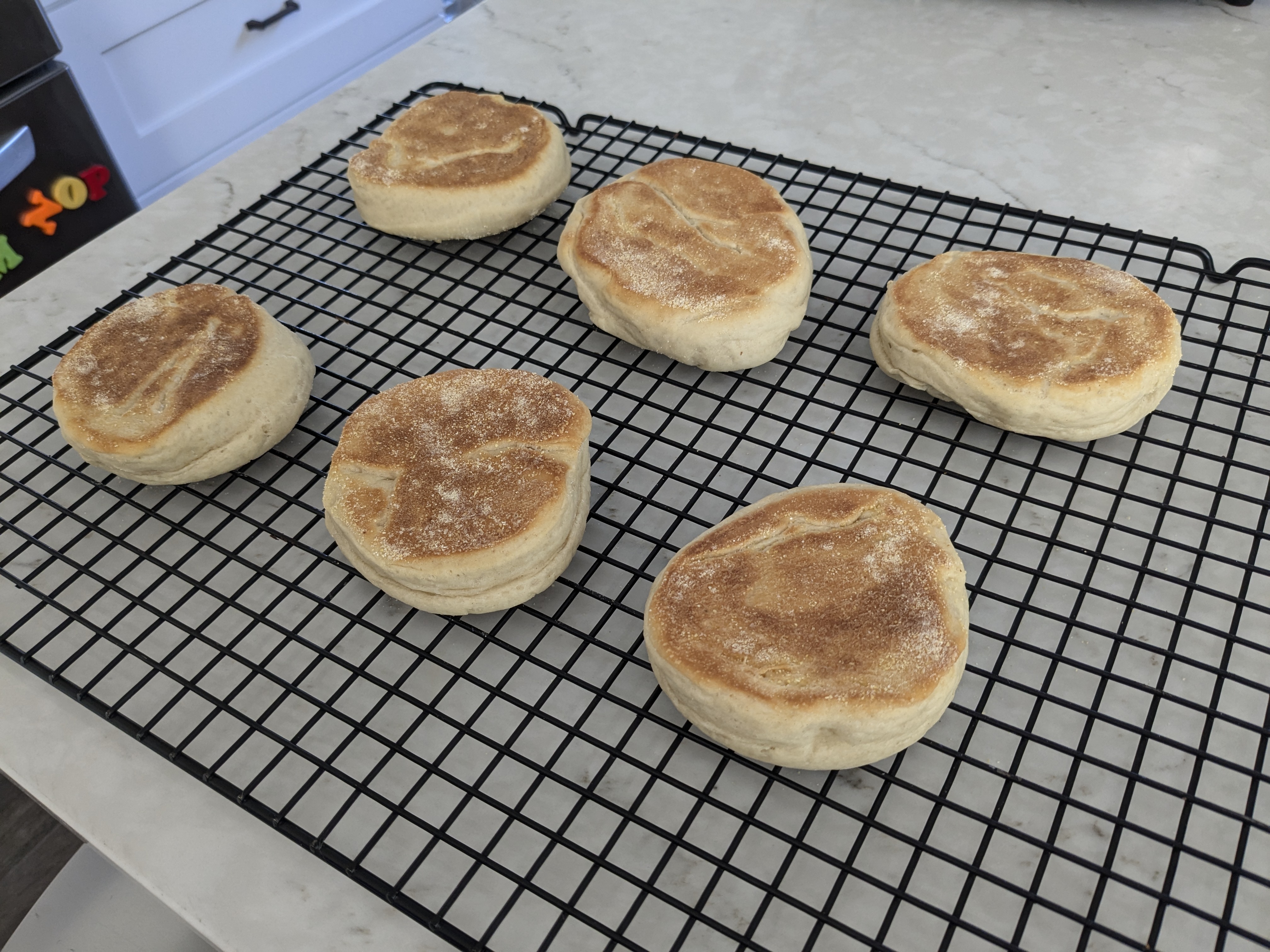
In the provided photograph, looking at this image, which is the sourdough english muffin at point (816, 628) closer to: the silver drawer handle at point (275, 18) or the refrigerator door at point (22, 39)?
the refrigerator door at point (22, 39)

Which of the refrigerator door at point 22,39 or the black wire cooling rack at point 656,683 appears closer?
the black wire cooling rack at point 656,683

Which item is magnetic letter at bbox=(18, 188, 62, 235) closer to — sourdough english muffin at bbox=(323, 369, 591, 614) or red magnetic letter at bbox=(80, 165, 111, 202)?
red magnetic letter at bbox=(80, 165, 111, 202)

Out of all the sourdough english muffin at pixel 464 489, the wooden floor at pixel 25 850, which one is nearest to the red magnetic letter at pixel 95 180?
the wooden floor at pixel 25 850

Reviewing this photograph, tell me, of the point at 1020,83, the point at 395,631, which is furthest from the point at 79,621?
the point at 1020,83

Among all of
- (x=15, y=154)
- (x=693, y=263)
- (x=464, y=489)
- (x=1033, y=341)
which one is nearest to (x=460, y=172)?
(x=693, y=263)

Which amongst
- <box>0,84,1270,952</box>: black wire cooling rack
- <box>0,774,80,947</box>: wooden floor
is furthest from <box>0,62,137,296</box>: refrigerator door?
<box>0,774,80,947</box>: wooden floor

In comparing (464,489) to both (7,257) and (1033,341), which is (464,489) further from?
(7,257)
